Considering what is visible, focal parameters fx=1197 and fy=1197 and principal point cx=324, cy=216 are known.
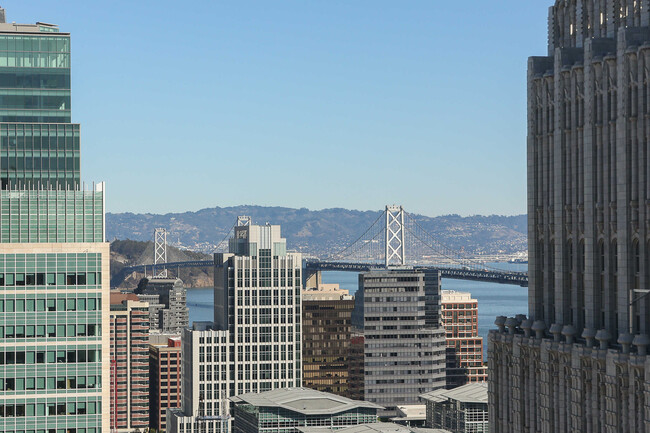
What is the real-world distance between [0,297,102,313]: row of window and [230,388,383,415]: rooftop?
76.0 metres

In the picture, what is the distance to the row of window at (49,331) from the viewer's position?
7012cm

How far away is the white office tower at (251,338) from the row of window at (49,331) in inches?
4553

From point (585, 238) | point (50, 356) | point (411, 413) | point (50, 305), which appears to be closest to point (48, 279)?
point (50, 305)

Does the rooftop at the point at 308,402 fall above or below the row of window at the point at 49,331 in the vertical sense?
below

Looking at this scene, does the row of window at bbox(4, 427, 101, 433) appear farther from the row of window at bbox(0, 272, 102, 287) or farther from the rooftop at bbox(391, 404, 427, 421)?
the rooftop at bbox(391, 404, 427, 421)

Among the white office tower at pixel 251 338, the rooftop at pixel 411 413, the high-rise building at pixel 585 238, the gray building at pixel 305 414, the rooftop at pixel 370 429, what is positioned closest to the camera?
the high-rise building at pixel 585 238

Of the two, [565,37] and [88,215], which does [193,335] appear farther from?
[565,37]

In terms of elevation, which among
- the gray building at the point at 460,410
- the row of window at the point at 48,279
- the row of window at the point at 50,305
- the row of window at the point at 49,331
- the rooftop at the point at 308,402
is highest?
the row of window at the point at 48,279

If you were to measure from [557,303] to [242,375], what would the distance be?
143338 millimetres

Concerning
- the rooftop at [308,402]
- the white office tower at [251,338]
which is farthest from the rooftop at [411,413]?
the rooftop at [308,402]

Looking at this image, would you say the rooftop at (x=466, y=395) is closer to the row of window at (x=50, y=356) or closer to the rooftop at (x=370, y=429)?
the rooftop at (x=370, y=429)

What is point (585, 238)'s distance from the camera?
4409cm

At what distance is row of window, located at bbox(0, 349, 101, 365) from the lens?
7000 cm

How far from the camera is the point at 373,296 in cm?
19938
